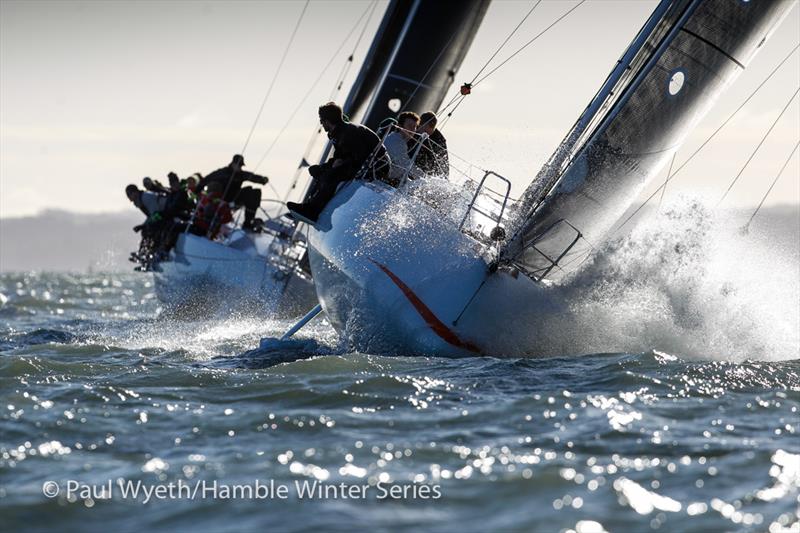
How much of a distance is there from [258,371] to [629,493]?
335 centimetres

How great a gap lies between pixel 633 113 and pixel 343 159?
2.33m

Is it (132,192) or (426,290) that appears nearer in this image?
(426,290)

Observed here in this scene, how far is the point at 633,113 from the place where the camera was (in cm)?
778

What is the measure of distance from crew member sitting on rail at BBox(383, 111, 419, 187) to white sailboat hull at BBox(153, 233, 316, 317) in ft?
16.4

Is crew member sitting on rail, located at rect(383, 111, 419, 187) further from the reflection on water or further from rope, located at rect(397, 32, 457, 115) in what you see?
rope, located at rect(397, 32, 457, 115)

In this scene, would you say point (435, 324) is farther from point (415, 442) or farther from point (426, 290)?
point (415, 442)

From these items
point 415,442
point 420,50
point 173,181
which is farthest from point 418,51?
point 415,442

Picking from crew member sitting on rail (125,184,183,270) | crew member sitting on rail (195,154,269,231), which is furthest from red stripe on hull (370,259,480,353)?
crew member sitting on rail (125,184,183,270)

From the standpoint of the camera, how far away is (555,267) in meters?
8.05

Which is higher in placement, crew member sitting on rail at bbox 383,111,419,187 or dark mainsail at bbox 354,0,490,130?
dark mainsail at bbox 354,0,490,130

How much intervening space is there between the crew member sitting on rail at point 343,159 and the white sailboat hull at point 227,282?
4.64 metres

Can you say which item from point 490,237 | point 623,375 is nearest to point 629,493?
point 623,375

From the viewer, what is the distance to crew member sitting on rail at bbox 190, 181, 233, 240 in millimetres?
15891

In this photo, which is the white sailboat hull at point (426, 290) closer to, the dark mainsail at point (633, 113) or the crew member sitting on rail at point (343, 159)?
the dark mainsail at point (633, 113)
